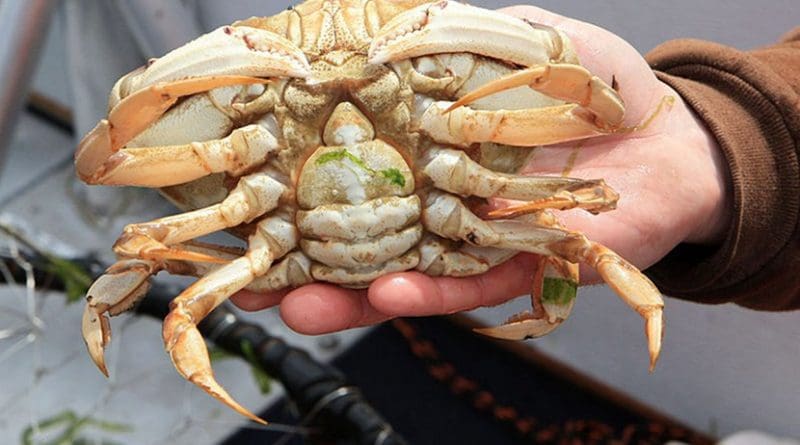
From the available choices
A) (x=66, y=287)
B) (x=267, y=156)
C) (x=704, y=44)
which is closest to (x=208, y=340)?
(x=66, y=287)

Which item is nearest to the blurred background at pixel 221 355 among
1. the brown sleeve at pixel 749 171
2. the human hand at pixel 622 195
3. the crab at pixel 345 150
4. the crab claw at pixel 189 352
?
the brown sleeve at pixel 749 171

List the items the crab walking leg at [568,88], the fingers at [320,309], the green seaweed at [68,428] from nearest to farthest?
the crab walking leg at [568,88], the fingers at [320,309], the green seaweed at [68,428]

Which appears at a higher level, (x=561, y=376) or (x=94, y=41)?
(x=94, y=41)

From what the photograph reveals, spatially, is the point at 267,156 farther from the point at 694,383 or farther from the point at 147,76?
the point at 694,383

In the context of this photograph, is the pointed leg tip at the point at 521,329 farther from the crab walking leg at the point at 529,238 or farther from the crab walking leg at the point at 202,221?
the crab walking leg at the point at 202,221

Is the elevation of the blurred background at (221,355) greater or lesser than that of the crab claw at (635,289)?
lesser

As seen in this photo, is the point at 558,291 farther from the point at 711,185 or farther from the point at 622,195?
the point at 711,185

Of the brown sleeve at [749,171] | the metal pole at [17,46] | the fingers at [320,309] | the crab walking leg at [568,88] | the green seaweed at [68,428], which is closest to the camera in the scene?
the crab walking leg at [568,88]
